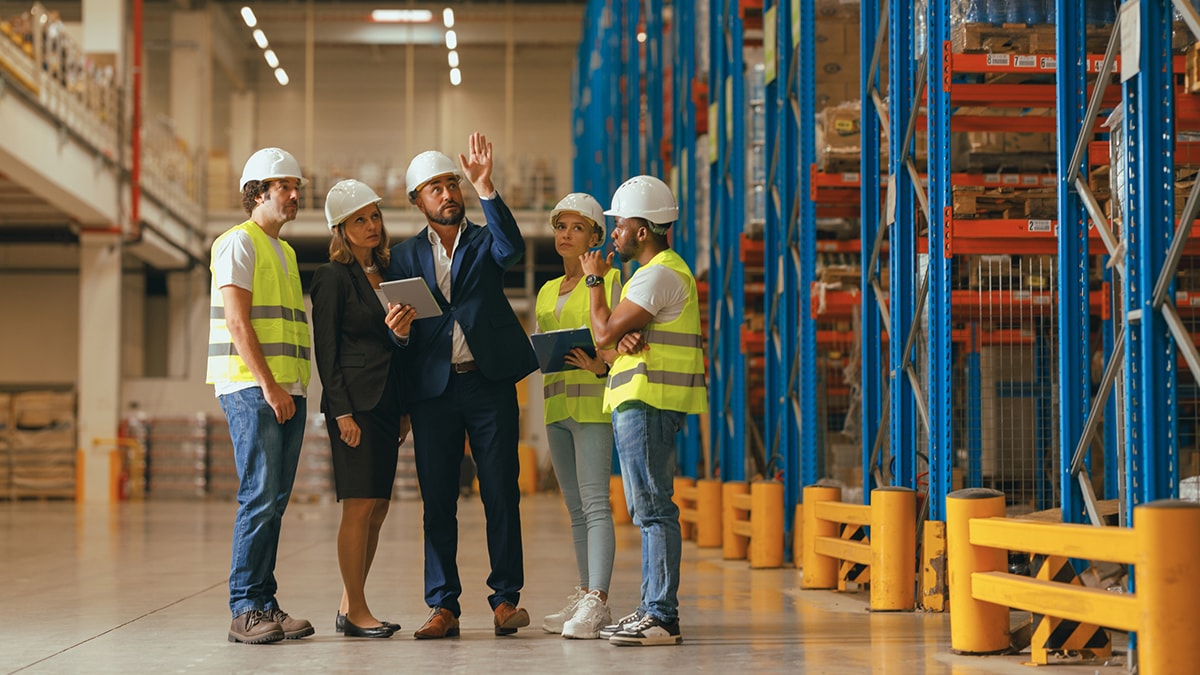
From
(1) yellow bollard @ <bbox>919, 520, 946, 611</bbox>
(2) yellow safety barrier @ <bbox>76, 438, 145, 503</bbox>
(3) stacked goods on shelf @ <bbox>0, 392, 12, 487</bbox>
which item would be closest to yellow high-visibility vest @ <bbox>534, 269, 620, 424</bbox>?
(1) yellow bollard @ <bbox>919, 520, 946, 611</bbox>

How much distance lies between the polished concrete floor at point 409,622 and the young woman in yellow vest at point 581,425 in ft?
0.77

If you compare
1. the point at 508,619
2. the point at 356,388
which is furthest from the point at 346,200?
the point at 508,619

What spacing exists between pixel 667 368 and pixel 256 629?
204 centimetres

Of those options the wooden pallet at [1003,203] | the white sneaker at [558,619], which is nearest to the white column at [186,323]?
the wooden pallet at [1003,203]

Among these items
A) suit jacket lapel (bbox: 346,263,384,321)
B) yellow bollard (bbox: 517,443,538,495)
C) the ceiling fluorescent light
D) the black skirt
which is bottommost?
yellow bollard (bbox: 517,443,538,495)

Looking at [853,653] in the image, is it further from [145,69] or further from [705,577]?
[145,69]

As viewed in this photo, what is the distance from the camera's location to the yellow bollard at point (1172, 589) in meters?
3.80

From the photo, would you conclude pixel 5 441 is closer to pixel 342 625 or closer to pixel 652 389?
pixel 342 625

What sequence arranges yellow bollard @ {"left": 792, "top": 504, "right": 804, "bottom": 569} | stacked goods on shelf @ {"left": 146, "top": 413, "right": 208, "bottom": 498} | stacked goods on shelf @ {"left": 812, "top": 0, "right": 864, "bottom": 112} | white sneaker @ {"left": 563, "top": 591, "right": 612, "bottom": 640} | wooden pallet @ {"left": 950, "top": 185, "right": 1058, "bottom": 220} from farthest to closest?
1. stacked goods on shelf @ {"left": 146, "top": 413, "right": 208, "bottom": 498}
2. stacked goods on shelf @ {"left": 812, "top": 0, "right": 864, "bottom": 112}
3. yellow bollard @ {"left": 792, "top": 504, "right": 804, "bottom": 569}
4. wooden pallet @ {"left": 950, "top": 185, "right": 1058, "bottom": 220}
5. white sneaker @ {"left": 563, "top": 591, "right": 612, "bottom": 640}

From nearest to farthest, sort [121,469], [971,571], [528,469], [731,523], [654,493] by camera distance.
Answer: [971,571] → [654,493] → [731,523] → [121,469] → [528,469]

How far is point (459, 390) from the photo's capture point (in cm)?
571

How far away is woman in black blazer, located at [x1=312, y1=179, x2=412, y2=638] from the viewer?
5.60 meters

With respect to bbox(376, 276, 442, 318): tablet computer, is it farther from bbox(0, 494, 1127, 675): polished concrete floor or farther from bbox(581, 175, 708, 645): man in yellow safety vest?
bbox(0, 494, 1127, 675): polished concrete floor

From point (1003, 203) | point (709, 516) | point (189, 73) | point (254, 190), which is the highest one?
point (189, 73)
